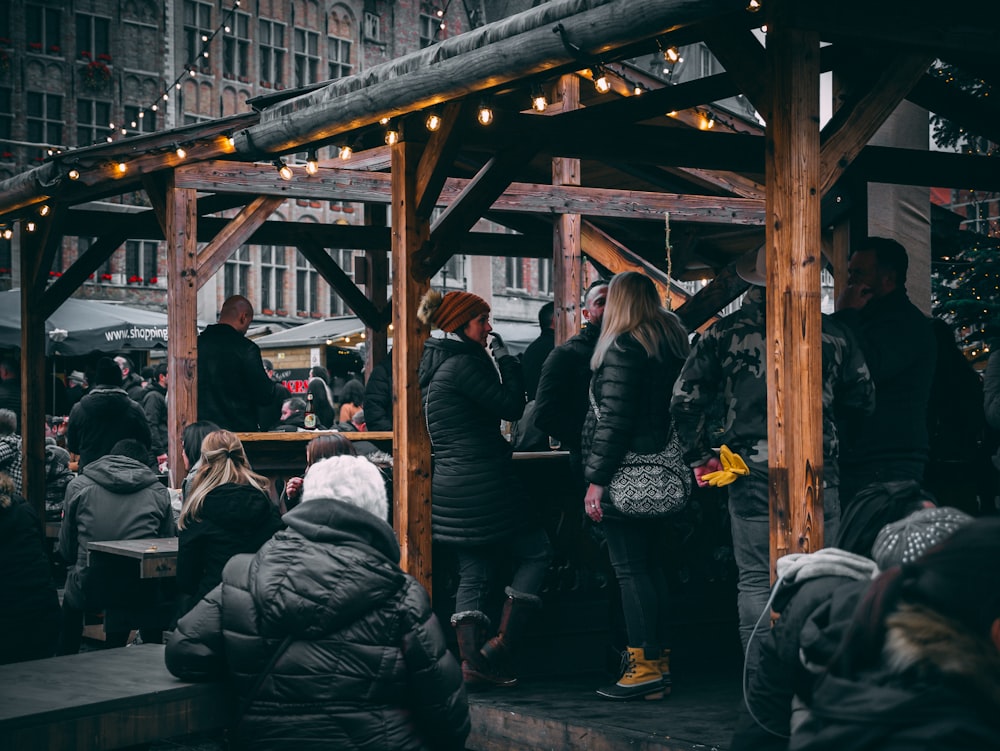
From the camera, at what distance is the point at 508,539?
20.4 feet

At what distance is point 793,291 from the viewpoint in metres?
4.46

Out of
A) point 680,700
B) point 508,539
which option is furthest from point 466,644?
point 680,700

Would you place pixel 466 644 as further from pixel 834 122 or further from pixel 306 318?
pixel 306 318

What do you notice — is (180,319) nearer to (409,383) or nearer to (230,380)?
(230,380)

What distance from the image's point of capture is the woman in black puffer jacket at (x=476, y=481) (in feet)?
20.4

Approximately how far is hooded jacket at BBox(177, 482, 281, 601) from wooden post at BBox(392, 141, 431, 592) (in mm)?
792

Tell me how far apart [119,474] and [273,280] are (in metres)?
29.0

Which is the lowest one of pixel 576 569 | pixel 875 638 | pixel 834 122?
pixel 576 569

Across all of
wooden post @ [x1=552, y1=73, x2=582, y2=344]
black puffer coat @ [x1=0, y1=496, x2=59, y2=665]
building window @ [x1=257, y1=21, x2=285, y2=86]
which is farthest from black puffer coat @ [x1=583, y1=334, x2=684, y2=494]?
building window @ [x1=257, y1=21, x2=285, y2=86]

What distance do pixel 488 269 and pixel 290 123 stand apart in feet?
99.0

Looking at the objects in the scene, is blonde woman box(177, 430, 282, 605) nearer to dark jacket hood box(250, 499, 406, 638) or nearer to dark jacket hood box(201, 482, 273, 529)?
dark jacket hood box(201, 482, 273, 529)

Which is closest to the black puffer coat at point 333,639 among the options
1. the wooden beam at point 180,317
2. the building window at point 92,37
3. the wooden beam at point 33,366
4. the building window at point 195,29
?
the wooden beam at point 180,317

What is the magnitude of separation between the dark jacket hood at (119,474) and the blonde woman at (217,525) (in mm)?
1763

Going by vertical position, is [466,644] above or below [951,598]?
below
